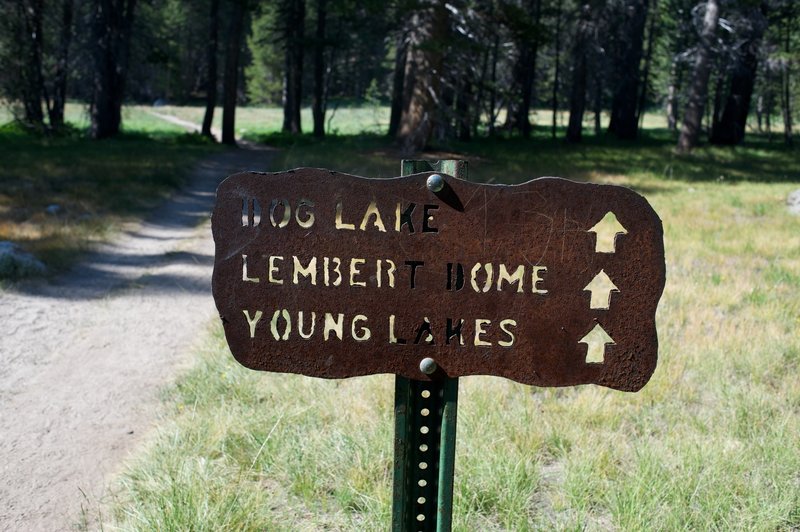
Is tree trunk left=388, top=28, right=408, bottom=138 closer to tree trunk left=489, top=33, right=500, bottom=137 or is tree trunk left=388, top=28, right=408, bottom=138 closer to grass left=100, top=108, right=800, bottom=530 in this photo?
tree trunk left=489, top=33, right=500, bottom=137

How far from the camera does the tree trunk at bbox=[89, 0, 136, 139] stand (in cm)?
2370

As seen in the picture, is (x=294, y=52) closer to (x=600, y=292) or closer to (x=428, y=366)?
(x=600, y=292)

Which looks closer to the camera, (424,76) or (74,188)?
(74,188)

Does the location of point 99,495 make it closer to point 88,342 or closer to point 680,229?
point 88,342

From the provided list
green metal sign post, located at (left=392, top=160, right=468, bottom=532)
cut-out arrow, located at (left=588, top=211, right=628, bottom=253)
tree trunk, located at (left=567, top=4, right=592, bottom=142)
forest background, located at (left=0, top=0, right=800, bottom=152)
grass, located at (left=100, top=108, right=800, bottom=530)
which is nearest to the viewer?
green metal sign post, located at (left=392, top=160, right=468, bottom=532)

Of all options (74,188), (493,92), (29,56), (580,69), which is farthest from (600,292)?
(29,56)

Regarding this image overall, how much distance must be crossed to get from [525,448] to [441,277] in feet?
6.07

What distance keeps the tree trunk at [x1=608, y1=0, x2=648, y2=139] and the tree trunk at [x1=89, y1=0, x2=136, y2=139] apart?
16574 millimetres

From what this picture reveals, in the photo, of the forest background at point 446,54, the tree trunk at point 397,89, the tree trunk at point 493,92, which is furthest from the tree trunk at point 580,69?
the tree trunk at point 397,89

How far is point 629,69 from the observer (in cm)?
2752

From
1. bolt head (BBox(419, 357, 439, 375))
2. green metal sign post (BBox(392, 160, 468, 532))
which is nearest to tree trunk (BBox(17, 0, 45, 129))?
green metal sign post (BBox(392, 160, 468, 532))

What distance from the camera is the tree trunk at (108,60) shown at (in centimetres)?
2370

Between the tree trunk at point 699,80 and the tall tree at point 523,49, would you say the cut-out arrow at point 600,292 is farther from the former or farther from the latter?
the tree trunk at point 699,80

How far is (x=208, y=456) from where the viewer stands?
143 inches
